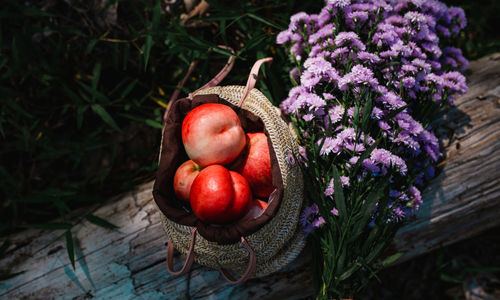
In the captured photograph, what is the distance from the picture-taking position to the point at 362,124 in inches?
50.3

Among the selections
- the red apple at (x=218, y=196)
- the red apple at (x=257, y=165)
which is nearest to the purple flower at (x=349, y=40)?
the red apple at (x=257, y=165)

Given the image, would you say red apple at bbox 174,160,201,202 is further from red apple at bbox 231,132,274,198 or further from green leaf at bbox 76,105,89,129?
green leaf at bbox 76,105,89,129

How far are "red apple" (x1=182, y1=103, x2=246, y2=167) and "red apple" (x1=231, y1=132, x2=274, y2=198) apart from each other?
65 millimetres

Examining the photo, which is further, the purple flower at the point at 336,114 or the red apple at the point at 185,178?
the red apple at the point at 185,178

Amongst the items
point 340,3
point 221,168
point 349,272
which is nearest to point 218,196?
point 221,168

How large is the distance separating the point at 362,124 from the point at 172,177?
0.95m

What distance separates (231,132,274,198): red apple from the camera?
4.98ft

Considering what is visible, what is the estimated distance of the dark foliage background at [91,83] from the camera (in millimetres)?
2020

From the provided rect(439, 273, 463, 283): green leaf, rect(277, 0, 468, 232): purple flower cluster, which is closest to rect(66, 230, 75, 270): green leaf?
rect(277, 0, 468, 232): purple flower cluster

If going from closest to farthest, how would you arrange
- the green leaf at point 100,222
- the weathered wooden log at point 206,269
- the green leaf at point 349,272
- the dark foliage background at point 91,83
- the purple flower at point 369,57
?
1. the green leaf at point 349,272
2. the purple flower at point 369,57
3. the weathered wooden log at point 206,269
4. the green leaf at point 100,222
5. the dark foliage background at point 91,83

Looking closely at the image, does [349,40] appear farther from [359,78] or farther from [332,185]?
[332,185]

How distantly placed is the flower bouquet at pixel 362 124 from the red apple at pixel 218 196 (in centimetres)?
32

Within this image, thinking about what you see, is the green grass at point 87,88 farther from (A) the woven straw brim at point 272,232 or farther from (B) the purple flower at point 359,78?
(B) the purple flower at point 359,78

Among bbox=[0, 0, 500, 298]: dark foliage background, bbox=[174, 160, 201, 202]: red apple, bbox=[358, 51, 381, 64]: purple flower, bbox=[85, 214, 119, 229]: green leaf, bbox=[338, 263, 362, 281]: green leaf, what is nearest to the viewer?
bbox=[338, 263, 362, 281]: green leaf
